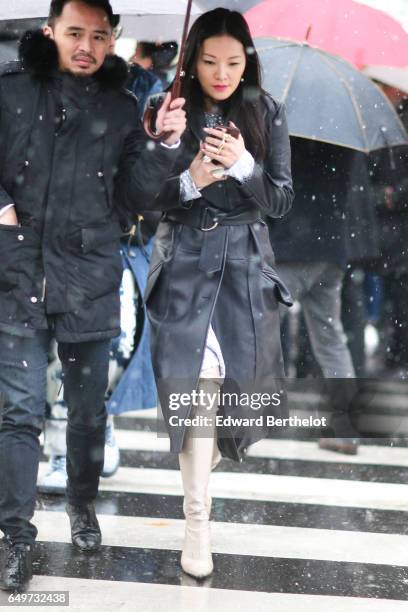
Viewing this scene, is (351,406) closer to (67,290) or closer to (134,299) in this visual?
(134,299)

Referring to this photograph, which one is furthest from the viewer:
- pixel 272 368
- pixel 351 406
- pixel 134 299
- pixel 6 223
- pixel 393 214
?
pixel 393 214

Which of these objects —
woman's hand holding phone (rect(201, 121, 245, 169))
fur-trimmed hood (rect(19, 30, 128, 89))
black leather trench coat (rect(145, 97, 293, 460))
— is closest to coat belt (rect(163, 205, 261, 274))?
black leather trench coat (rect(145, 97, 293, 460))

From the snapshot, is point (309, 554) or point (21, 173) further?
point (309, 554)

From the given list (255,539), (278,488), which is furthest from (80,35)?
(278,488)

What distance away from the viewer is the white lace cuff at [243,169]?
177 inches

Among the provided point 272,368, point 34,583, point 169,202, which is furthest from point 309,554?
point 169,202

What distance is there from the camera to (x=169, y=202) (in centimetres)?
461

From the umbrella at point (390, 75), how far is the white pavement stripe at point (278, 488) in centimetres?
189

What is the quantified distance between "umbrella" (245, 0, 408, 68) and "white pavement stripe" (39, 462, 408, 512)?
195 centimetres

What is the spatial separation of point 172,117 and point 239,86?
18.3 inches

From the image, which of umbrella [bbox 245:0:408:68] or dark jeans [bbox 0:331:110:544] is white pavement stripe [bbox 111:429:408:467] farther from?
dark jeans [bbox 0:331:110:544]

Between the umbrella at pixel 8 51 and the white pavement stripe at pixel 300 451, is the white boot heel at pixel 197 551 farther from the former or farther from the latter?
the umbrella at pixel 8 51

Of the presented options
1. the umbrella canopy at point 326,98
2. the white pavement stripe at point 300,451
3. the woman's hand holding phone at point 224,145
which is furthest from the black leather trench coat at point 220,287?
the white pavement stripe at point 300,451

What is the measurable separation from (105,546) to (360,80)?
8.12ft
